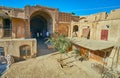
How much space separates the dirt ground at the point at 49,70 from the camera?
38.1 ft

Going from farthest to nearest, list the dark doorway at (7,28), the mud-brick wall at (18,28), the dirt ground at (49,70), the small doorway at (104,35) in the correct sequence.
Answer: the mud-brick wall at (18,28) < the dark doorway at (7,28) < the small doorway at (104,35) < the dirt ground at (49,70)

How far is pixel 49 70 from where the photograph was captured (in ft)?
42.2

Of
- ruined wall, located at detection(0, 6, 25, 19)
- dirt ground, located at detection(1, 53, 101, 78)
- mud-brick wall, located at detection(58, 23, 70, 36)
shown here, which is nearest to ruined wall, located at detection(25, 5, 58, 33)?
ruined wall, located at detection(0, 6, 25, 19)

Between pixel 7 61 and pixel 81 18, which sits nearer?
pixel 7 61

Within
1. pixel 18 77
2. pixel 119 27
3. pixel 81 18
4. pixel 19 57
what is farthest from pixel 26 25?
pixel 119 27

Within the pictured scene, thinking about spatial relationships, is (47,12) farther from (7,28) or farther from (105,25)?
(105,25)

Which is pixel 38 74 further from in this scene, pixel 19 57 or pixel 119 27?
pixel 119 27

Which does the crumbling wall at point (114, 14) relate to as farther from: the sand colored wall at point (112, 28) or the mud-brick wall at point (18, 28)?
the mud-brick wall at point (18, 28)

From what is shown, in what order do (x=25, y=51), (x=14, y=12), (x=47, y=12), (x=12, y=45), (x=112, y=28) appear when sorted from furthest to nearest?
1. (x=47, y=12)
2. (x=14, y=12)
3. (x=25, y=51)
4. (x=112, y=28)
5. (x=12, y=45)

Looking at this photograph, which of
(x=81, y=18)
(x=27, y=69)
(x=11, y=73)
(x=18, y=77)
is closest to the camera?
(x=18, y=77)

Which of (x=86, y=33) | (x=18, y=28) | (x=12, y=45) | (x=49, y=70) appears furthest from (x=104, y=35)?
(x=18, y=28)

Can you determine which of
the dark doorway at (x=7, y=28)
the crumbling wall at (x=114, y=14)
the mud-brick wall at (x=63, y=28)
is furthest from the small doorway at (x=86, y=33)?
the dark doorway at (x=7, y=28)

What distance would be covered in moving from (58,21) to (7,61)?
13799mm

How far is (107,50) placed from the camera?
41.3 feet
